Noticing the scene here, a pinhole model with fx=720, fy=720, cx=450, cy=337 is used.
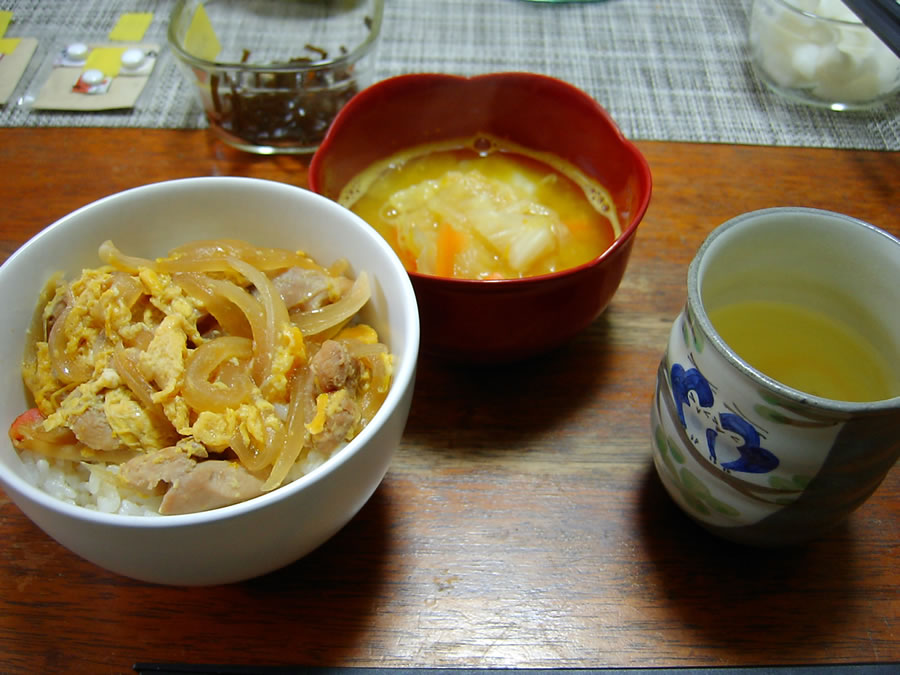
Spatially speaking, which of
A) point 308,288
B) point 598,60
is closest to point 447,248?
point 308,288

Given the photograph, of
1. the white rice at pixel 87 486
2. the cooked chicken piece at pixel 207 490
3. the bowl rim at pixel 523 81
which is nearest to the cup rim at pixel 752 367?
the bowl rim at pixel 523 81

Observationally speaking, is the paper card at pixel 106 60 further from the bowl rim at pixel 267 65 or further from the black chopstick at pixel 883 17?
the black chopstick at pixel 883 17

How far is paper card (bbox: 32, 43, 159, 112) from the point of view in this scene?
4.78 ft

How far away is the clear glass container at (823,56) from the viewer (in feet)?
4.54

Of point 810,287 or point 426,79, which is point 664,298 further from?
point 426,79

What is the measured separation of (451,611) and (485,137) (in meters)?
0.80

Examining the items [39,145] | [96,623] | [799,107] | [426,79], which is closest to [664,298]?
[426,79]

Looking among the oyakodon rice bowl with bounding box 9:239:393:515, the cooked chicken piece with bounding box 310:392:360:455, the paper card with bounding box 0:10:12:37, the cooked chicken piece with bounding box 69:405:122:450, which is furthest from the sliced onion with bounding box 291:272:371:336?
the paper card with bounding box 0:10:12:37

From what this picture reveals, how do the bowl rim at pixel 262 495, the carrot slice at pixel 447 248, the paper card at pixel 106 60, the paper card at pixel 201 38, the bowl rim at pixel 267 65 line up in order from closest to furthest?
the bowl rim at pixel 262 495, the carrot slice at pixel 447 248, the bowl rim at pixel 267 65, the paper card at pixel 201 38, the paper card at pixel 106 60

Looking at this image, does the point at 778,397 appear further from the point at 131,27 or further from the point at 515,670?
the point at 131,27

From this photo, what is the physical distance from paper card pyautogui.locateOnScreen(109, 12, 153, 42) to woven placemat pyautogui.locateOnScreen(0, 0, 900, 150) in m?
0.02

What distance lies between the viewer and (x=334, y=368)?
768 millimetres

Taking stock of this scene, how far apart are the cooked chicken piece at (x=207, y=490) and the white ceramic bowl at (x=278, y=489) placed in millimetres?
43

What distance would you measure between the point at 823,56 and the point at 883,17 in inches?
7.7
